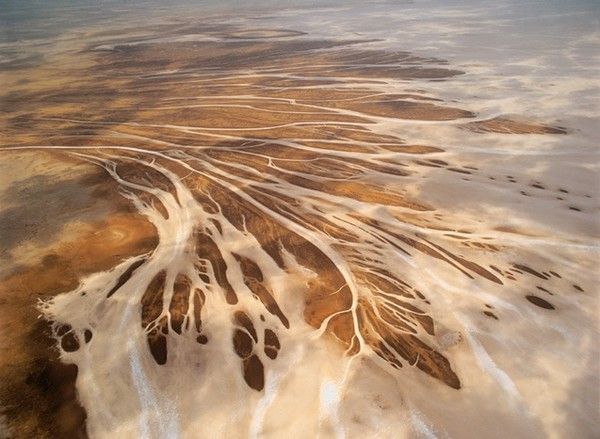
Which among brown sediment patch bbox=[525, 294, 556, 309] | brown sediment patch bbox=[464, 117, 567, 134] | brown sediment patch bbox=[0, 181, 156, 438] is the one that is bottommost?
brown sediment patch bbox=[464, 117, 567, 134]

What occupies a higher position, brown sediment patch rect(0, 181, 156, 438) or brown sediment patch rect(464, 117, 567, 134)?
brown sediment patch rect(0, 181, 156, 438)

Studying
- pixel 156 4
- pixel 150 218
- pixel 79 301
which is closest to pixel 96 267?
pixel 79 301

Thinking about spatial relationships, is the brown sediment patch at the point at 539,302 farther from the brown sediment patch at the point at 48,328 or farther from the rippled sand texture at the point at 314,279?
the brown sediment patch at the point at 48,328

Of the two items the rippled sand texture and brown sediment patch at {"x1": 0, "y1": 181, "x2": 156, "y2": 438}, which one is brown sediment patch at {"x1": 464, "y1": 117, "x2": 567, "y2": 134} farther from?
brown sediment patch at {"x1": 0, "y1": 181, "x2": 156, "y2": 438}

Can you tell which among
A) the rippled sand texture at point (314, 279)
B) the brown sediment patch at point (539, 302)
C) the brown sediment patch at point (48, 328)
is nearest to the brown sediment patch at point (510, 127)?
the rippled sand texture at point (314, 279)

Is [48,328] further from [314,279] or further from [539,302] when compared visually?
[539,302]

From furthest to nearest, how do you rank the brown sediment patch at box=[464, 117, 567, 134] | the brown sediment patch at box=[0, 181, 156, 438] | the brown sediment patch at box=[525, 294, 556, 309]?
1. the brown sediment patch at box=[464, 117, 567, 134]
2. the brown sediment patch at box=[525, 294, 556, 309]
3. the brown sediment patch at box=[0, 181, 156, 438]

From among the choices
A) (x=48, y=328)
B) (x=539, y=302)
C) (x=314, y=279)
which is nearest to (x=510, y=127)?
(x=539, y=302)

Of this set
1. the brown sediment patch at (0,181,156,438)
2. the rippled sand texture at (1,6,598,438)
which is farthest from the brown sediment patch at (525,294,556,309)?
the brown sediment patch at (0,181,156,438)
